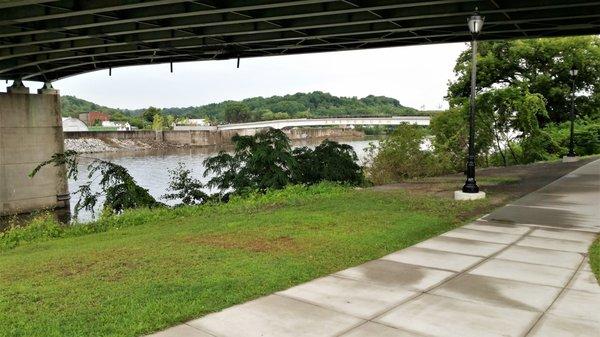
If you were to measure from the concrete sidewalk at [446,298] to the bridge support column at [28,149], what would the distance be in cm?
2897

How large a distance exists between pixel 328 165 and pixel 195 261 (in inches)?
565

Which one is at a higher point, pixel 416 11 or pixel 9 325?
pixel 416 11

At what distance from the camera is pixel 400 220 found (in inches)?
399

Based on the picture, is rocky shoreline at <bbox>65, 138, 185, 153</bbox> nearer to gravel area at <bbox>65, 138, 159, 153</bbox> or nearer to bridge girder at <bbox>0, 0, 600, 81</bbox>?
gravel area at <bbox>65, 138, 159, 153</bbox>

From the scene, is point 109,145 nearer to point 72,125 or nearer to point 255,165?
point 72,125

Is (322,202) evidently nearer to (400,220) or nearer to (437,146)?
(400,220)

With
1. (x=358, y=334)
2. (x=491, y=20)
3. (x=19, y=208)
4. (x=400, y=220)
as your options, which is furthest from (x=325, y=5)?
(x=19, y=208)

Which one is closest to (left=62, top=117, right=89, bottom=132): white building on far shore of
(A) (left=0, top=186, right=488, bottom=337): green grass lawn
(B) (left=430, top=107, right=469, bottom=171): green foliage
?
(B) (left=430, top=107, right=469, bottom=171): green foliage

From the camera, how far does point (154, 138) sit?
99.9 meters

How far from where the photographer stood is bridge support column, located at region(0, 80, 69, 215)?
3135 centimetres

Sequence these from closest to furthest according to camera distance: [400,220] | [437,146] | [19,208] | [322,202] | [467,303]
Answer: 1. [467,303]
2. [400,220]
3. [322,202]
4. [437,146]
5. [19,208]

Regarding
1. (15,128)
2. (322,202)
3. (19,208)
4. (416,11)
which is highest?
(416,11)

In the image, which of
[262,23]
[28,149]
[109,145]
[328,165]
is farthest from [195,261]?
[109,145]

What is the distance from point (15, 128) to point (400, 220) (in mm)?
30283
